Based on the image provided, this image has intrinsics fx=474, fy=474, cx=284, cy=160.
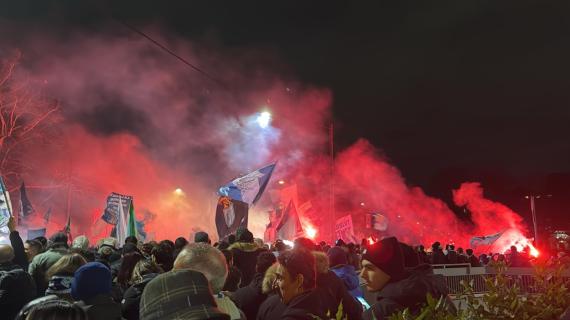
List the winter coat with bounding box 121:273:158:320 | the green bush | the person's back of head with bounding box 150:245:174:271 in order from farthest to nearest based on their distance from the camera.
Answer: the person's back of head with bounding box 150:245:174:271
the winter coat with bounding box 121:273:158:320
the green bush

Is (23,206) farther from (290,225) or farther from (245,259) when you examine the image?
(245,259)

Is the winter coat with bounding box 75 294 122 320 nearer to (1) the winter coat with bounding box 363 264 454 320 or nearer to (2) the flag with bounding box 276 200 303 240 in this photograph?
(1) the winter coat with bounding box 363 264 454 320

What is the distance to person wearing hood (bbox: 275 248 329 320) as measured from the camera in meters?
3.32

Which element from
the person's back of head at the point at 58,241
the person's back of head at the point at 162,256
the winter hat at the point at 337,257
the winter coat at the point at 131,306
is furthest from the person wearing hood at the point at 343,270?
the person's back of head at the point at 58,241

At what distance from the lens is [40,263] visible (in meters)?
5.80

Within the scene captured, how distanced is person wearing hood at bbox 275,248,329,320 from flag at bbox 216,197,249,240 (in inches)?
280

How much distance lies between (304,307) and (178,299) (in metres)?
1.60

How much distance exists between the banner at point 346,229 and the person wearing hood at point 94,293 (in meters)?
13.7

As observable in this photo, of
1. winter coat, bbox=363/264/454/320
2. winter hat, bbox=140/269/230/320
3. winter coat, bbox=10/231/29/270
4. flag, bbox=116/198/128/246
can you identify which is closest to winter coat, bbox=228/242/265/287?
winter coat, bbox=10/231/29/270

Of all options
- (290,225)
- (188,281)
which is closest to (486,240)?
(290,225)

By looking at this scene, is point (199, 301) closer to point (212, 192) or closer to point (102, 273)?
point (102, 273)

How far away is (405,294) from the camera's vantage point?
11.1 ft

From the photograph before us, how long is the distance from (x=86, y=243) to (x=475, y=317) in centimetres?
642

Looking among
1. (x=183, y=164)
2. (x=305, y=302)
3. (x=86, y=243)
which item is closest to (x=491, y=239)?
(x=86, y=243)
